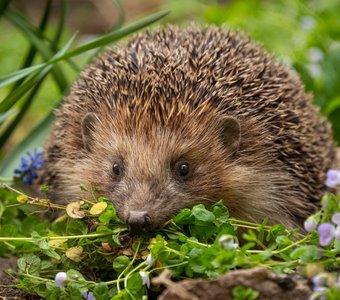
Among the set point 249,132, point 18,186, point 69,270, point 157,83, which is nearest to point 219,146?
point 249,132

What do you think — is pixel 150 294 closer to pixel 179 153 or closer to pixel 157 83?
pixel 179 153

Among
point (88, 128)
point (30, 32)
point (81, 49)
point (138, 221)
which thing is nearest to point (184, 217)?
point (138, 221)

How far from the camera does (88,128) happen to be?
414 cm

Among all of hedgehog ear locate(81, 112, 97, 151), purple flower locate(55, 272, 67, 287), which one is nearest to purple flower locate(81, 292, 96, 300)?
purple flower locate(55, 272, 67, 287)

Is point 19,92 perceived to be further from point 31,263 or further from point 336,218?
point 336,218

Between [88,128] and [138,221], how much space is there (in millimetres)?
906

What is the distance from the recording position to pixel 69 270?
3.44m

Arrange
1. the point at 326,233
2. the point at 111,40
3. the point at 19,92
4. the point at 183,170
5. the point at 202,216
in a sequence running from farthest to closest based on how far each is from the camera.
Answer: the point at 111,40
the point at 19,92
the point at 183,170
the point at 202,216
the point at 326,233

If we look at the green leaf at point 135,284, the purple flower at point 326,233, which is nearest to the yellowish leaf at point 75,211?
the green leaf at point 135,284

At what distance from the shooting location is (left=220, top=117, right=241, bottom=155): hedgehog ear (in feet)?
12.9

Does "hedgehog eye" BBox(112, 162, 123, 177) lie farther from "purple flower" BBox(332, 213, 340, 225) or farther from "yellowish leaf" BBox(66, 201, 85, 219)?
"purple flower" BBox(332, 213, 340, 225)

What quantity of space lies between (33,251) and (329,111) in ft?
8.61

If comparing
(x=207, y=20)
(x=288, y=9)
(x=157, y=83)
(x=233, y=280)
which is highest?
(x=288, y=9)

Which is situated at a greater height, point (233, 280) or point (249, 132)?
point (249, 132)
